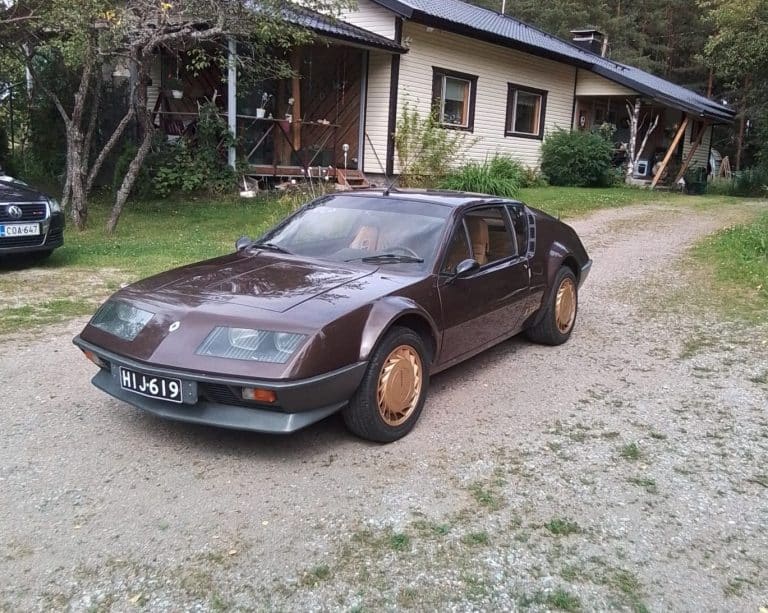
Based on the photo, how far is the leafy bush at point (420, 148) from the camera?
16688 mm

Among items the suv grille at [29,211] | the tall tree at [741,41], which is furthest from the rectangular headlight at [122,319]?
the tall tree at [741,41]

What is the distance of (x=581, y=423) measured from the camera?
4.55 m

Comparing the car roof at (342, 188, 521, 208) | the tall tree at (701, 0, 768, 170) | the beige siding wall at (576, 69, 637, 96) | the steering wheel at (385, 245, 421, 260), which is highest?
the tall tree at (701, 0, 768, 170)

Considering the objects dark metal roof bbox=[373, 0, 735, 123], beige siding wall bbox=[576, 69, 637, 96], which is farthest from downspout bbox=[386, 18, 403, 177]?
beige siding wall bbox=[576, 69, 637, 96]

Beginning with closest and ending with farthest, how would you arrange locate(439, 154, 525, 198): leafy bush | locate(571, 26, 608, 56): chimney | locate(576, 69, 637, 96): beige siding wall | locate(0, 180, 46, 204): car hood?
1. locate(0, 180, 46, 204): car hood
2. locate(439, 154, 525, 198): leafy bush
3. locate(576, 69, 637, 96): beige siding wall
4. locate(571, 26, 608, 56): chimney

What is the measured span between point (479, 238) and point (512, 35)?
16729 mm

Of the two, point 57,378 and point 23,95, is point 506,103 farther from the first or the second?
point 57,378

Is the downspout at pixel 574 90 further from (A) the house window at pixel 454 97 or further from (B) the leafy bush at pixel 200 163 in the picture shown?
(B) the leafy bush at pixel 200 163

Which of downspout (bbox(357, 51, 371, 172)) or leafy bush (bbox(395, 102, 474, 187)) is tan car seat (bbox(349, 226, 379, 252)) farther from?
downspout (bbox(357, 51, 371, 172))

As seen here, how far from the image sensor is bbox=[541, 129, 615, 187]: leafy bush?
20.6 metres

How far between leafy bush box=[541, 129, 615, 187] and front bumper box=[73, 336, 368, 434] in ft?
59.7

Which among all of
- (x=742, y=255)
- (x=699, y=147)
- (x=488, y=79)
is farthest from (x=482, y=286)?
(x=699, y=147)

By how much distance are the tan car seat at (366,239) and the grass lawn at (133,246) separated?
3.21 meters

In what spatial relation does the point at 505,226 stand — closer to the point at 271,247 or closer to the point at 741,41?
the point at 271,247
